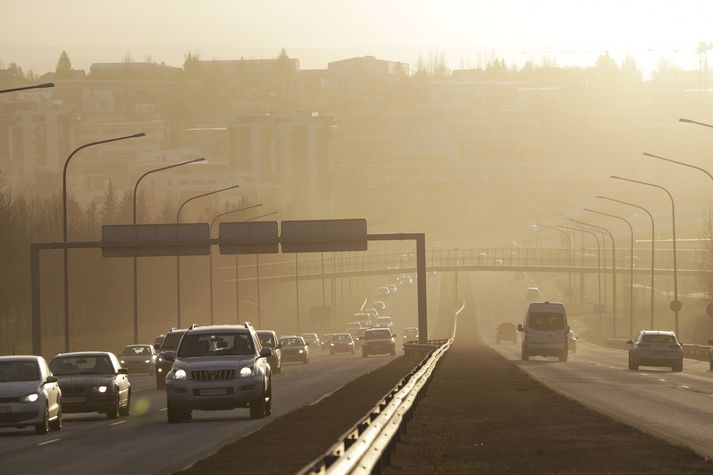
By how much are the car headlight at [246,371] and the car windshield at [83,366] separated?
5067 millimetres

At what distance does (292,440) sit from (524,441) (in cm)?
439

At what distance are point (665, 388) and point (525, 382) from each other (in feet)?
12.6

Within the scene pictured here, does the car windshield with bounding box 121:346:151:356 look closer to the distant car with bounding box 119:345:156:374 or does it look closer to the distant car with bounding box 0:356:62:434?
the distant car with bounding box 119:345:156:374

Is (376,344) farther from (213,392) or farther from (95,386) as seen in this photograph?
(213,392)

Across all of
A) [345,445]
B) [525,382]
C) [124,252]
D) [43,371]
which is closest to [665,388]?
[525,382]

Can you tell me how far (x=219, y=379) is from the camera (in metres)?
35.0

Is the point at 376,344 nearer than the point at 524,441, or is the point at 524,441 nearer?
the point at 524,441

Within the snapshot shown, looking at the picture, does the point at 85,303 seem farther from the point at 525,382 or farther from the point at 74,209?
the point at 525,382

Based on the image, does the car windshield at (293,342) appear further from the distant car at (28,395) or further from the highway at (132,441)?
the distant car at (28,395)

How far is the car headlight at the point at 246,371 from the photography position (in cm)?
3509

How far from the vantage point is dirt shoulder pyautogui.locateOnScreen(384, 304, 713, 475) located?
68.4 ft

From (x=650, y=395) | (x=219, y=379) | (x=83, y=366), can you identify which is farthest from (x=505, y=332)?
(x=219, y=379)

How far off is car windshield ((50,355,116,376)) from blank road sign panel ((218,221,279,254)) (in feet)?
142

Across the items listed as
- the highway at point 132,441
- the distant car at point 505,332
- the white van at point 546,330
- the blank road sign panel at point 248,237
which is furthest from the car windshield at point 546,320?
the distant car at point 505,332
